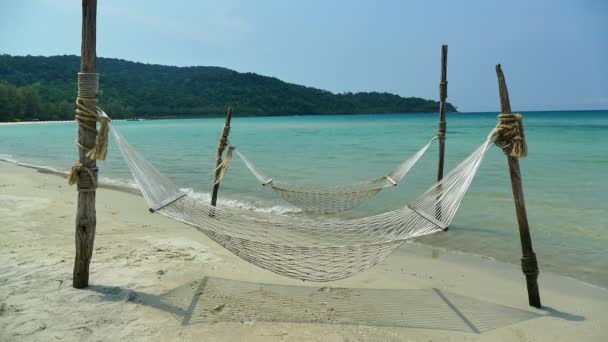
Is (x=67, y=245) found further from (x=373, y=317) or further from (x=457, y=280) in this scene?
(x=457, y=280)

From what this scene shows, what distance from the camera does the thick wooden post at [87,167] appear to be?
2.23 metres

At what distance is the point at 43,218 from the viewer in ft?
13.5

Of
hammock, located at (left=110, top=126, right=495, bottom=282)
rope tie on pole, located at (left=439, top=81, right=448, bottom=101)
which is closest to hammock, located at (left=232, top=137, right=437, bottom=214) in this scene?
rope tie on pole, located at (left=439, top=81, right=448, bottom=101)

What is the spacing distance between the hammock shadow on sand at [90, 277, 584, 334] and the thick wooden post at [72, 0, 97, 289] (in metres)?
0.16

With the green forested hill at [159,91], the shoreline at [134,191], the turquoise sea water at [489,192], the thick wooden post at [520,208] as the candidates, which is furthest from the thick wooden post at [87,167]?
Result: the green forested hill at [159,91]

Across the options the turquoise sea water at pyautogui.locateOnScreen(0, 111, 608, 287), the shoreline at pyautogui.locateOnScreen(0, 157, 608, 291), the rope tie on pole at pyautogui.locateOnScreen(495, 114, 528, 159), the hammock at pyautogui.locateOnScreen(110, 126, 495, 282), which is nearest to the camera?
the hammock at pyautogui.locateOnScreen(110, 126, 495, 282)

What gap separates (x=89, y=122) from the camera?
2.25 metres

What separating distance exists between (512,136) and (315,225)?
118 cm

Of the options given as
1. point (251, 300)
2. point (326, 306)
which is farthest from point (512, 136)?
point (251, 300)

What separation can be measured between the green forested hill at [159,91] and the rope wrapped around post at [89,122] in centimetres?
4785

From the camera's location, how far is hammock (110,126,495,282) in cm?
217

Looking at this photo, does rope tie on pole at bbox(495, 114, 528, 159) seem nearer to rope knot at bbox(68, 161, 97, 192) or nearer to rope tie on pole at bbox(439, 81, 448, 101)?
rope tie on pole at bbox(439, 81, 448, 101)

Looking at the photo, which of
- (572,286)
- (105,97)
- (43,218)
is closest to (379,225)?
(572,286)

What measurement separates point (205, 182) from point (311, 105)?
6380 centimetres
